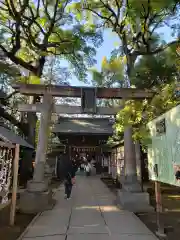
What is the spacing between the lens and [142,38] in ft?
39.2

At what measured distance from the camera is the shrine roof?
72.6 ft

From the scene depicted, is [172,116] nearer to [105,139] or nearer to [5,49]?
[5,49]

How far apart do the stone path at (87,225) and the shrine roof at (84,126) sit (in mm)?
13801

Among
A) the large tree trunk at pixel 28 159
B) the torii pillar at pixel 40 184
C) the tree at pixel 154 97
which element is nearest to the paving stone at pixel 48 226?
the torii pillar at pixel 40 184

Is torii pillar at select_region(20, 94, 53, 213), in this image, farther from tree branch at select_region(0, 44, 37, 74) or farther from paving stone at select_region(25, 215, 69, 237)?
tree branch at select_region(0, 44, 37, 74)

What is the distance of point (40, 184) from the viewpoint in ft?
27.2

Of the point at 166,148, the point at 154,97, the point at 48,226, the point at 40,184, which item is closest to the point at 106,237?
the point at 48,226

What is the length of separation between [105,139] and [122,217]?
17309 millimetres

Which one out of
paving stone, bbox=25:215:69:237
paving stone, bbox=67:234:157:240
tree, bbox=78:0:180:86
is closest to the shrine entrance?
tree, bbox=78:0:180:86

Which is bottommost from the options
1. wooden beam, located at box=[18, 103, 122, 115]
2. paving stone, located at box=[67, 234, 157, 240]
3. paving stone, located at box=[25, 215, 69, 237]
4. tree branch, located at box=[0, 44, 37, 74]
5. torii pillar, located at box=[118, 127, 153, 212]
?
paving stone, located at box=[67, 234, 157, 240]

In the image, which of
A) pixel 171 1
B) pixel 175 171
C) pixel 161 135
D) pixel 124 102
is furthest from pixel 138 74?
pixel 175 171

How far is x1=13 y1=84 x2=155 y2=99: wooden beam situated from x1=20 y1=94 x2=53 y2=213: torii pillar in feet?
1.03

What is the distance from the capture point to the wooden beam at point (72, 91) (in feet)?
29.3

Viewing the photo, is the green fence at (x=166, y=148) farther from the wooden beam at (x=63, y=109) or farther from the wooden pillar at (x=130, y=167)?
the wooden beam at (x=63, y=109)
